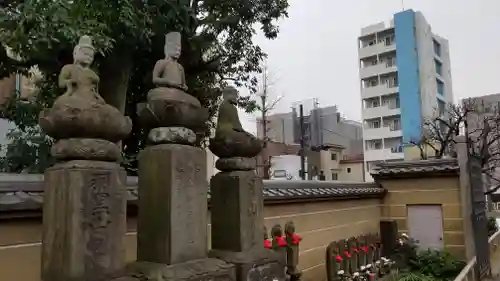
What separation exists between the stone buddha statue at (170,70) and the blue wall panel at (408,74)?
38.8 metres

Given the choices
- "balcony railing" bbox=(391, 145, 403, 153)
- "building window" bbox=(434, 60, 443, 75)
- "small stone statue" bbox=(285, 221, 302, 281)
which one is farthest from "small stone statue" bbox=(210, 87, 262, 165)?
"building window" bbox=(434, 60, 443, 75)

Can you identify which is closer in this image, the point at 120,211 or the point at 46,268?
the point at 46,268

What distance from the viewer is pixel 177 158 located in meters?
3.11

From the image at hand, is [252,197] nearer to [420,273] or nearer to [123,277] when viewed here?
[123,277]

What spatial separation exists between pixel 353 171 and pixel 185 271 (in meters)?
38.5

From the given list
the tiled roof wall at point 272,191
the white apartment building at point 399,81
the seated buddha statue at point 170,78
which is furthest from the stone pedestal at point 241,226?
the white apartment building at point 399,81

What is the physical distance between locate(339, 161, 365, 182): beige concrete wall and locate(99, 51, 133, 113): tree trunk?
30.9m

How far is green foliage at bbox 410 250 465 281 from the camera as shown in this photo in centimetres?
912

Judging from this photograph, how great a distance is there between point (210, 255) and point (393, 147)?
135 feet

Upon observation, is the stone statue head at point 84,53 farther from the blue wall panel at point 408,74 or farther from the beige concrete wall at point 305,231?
the blue wall panel at point 408,74

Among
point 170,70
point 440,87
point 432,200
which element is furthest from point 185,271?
point 440,87

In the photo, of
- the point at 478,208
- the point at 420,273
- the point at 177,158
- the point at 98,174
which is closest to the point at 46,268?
the point at 98,174

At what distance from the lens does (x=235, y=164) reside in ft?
12.2

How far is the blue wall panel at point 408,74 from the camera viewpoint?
3922 centimetres
